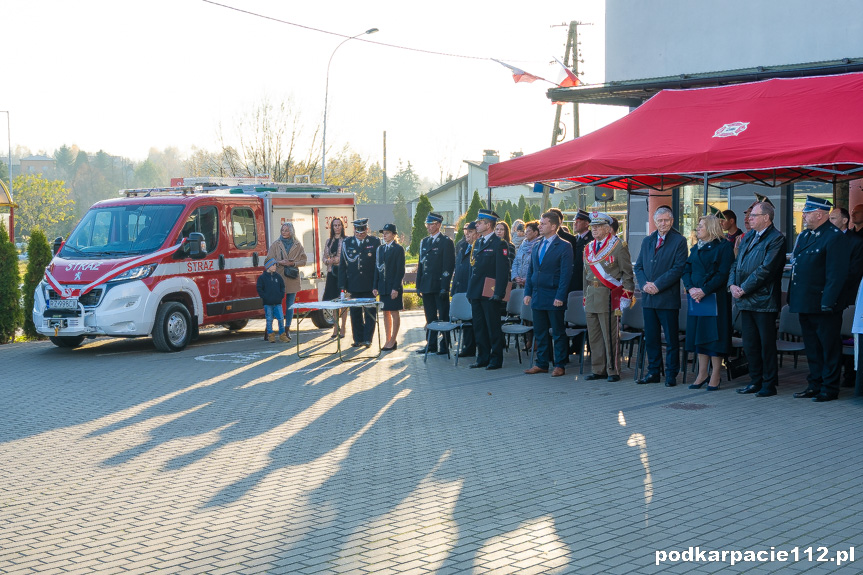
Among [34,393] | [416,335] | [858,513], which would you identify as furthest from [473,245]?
[858,513]

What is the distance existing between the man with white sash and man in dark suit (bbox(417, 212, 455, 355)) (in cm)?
259

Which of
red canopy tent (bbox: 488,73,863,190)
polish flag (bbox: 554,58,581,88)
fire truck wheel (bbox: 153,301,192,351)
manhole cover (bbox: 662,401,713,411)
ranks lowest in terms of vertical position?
manhole cover (bbox: 662,401,713,411)

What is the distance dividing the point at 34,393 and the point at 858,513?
856 centimetres

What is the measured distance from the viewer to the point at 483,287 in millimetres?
11773

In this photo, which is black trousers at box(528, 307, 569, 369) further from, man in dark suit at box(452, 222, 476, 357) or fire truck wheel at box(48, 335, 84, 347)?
fire truck wheel at box(48, 335, 84, 347)

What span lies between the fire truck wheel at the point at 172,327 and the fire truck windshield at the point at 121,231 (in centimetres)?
92

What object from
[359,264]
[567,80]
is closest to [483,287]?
[359,264]

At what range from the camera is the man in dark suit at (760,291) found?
9430 mm

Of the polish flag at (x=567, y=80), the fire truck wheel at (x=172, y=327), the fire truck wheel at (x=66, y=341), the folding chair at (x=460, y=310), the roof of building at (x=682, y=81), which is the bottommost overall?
the fire truck wheel at (x=66, y=341)

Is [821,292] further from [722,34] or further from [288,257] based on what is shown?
[722,34]

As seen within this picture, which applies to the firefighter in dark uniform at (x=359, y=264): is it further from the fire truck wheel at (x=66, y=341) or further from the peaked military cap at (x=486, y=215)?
the fire truck wheel at (x=66, y=341)

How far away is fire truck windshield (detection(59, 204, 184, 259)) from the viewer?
45.6 feet

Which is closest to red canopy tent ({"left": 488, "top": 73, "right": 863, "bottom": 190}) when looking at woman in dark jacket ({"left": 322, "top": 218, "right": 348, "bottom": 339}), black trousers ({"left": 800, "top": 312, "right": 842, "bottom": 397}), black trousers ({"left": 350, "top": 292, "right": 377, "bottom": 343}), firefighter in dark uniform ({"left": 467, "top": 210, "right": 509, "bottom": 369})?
firefighter in dark uniform ({"left": 467, "top": 210, "right": 509, "bottom": 369})

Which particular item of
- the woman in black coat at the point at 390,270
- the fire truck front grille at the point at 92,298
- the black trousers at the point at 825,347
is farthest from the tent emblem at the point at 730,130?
the fire truck front grille at the point at 92,298
